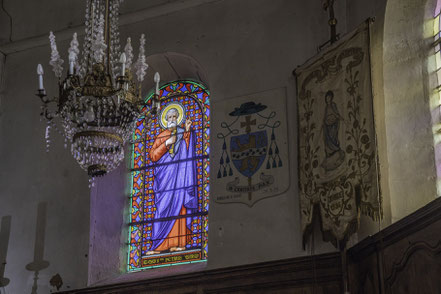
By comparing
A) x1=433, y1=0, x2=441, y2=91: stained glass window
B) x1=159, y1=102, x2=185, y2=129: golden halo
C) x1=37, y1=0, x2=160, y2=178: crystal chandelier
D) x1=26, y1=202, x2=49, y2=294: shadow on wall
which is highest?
x1=159, y1=102, x2=185, y2=129: golden halo

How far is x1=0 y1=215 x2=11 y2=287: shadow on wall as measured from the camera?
9.88m

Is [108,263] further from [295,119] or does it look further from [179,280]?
[295,119]

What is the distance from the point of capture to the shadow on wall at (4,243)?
988cm

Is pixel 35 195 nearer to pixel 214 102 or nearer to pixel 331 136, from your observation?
pixel 214 102

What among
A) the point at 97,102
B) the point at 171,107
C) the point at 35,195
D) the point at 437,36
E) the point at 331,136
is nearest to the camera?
the point at 97,102

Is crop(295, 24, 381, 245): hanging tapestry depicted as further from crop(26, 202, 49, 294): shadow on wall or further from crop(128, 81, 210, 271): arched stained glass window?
crop(26, 202, 49, 294): shadow on wall

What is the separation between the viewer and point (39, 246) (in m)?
9.91

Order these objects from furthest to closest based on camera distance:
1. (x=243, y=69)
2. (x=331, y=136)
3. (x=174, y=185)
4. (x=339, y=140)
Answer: (x=174, y=185) < (x=243, y=69) < (x=331, y=136) < (x=339, y=140)

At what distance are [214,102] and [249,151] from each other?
85 centimetres

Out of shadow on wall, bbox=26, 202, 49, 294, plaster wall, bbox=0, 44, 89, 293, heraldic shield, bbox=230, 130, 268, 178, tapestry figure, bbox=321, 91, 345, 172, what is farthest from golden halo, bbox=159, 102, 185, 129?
tapestry figure, bbox=321, 91, 345, 172

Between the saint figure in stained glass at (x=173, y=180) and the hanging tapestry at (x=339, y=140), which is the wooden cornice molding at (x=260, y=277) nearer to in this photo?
the hanging tapestry at (x=339, y=140)

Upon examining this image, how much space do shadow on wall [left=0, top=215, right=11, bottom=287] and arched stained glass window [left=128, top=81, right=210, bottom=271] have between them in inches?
60.0

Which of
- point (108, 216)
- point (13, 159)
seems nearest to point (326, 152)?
point (108, 216)

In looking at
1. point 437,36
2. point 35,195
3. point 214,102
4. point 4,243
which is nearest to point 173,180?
point 214,102
